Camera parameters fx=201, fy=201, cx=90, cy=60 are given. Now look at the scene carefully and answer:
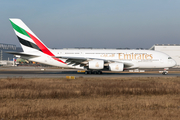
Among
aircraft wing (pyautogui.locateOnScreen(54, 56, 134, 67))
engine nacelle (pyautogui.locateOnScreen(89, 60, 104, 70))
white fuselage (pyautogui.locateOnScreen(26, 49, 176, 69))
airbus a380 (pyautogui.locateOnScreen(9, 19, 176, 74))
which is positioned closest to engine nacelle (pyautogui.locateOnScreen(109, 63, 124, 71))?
airbus a380 (pyautogui.locateOnScreen(9, 19, 176, 74))

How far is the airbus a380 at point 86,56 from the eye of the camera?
3619 cm

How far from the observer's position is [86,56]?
38125 millimetres

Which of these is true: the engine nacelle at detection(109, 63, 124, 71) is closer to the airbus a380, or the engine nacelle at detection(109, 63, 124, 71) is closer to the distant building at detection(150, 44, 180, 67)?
the airbus a380

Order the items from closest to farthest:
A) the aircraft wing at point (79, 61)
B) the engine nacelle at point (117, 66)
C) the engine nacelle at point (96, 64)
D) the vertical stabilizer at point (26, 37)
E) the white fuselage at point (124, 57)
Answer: the engine nacelle at point (117, 66)
the engine nacelle at point (96, 64)
the aircraft wing at point (79, 61)
the vertical stabilizer at point (26, 37)
the white fuselage at point (124, 57)

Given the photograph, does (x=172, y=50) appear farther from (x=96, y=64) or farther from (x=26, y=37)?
(x=26, y=37)

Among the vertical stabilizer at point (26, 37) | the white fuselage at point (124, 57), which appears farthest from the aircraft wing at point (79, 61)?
the vertical stabilizer at point (26, 37)

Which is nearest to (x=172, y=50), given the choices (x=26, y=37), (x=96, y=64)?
(x=96, y=64)

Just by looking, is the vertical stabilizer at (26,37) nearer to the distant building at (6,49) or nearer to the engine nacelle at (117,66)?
the engine nacelle at (117,66)

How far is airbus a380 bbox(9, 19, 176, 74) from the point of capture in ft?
119

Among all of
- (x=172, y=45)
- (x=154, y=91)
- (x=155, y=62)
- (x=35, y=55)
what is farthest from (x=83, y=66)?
(x=172, y=45)

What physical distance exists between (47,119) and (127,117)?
11.1ft

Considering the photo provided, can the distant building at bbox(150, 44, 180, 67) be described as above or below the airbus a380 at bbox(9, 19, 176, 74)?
above

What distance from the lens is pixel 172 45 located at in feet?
279

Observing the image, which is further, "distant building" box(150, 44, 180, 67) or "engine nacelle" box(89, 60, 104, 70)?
"distant building" box(150, 44, 180, 67)
